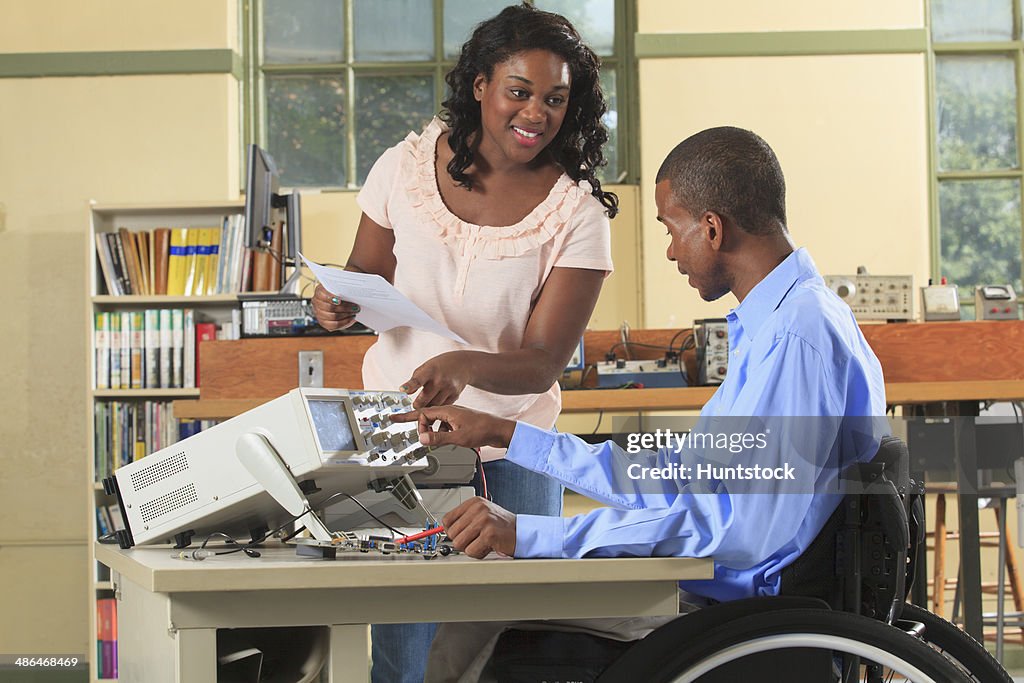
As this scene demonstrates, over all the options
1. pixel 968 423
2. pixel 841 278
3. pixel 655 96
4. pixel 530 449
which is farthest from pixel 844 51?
pixel 530 449

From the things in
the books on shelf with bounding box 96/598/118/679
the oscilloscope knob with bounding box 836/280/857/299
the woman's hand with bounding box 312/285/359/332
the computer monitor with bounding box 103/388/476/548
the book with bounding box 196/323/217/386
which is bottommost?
the books on shelf with bounding box 96/598/118/679

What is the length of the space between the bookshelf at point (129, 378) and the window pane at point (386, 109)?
0.71 meters

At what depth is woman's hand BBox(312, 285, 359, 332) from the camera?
163cm

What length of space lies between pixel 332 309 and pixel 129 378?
9.04 ft

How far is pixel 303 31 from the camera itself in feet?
15.4

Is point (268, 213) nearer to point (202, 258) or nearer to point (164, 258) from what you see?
point (202, 258)

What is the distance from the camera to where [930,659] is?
1124mm

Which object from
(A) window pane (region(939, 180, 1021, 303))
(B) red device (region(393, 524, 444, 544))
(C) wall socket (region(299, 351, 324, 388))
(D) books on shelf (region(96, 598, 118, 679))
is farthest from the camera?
(A) window pane (region(939, 180, 1021, 303))

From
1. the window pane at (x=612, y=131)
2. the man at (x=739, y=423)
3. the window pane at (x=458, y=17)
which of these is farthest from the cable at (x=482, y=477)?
the window pane at (x=458, y=17)

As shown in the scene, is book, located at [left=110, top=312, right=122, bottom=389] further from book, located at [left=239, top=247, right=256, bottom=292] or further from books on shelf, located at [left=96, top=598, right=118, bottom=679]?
books on shelf, located at [left=96, top=598, right=118, bottom=679]

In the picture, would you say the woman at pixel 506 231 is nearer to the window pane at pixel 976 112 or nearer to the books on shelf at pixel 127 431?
the books on shelf at pixel 127 431

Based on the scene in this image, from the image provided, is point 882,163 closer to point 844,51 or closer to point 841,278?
point 844,51

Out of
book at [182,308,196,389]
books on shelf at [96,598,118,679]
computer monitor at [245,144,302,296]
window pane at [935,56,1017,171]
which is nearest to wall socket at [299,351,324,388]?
computer monitor at [245,144,302,296]

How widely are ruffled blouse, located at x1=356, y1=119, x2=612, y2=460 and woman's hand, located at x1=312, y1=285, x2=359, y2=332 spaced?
93mm
